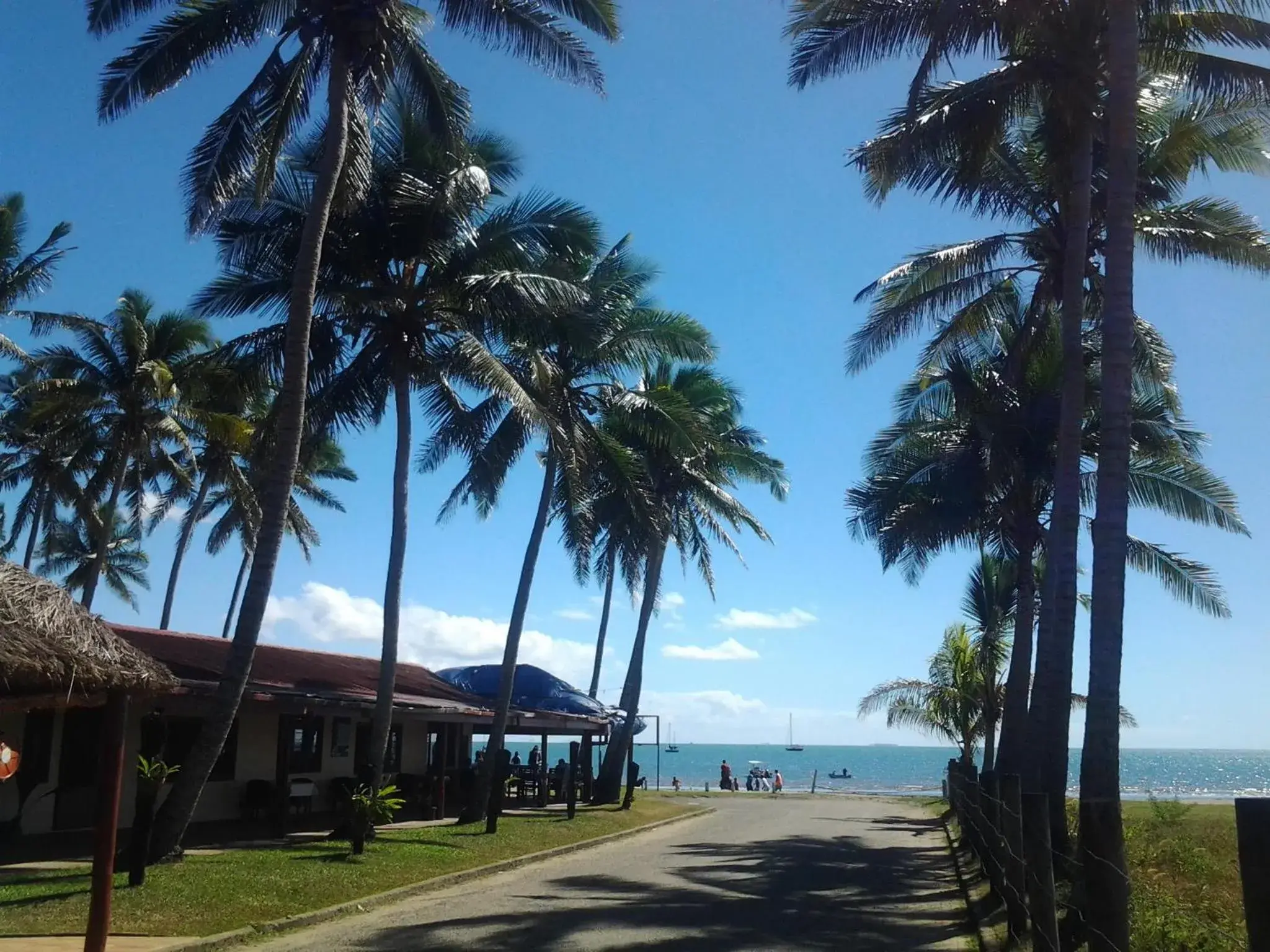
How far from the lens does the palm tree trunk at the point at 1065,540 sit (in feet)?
44.2

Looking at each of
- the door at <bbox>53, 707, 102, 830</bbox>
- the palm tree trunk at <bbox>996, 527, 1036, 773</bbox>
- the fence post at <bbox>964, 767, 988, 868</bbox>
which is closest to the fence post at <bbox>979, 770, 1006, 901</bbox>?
the fence post at <bbox>964, 767, 988, 868</bbox>

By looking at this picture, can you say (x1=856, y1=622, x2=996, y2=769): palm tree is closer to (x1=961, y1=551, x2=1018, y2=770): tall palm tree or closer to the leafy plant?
(x1=961, y1=551, x2=1018, y2=770): tall palm tree

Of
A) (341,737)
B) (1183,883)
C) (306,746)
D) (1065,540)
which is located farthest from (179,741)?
(1183,883)

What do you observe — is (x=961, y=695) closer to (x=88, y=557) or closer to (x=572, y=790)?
(x=572, y=790)

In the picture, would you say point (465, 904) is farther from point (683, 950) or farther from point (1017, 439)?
point (1017, 439)

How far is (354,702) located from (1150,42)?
49.8 ft

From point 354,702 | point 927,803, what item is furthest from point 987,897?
point 927,803

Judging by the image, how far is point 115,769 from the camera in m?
8.99

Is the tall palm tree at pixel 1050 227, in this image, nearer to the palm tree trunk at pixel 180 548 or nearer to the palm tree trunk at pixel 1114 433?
the palm tree trunk at pixel 1114 433

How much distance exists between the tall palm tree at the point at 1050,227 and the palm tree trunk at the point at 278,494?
7006 mm

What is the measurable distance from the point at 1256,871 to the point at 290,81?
50.6 ft

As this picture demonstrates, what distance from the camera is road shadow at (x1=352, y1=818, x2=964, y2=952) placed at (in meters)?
10.8

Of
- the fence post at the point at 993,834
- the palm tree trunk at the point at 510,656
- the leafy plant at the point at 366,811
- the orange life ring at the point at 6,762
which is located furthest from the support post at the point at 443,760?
the orange life ring at the point at 6,762

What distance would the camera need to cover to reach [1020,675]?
62.4 feet
